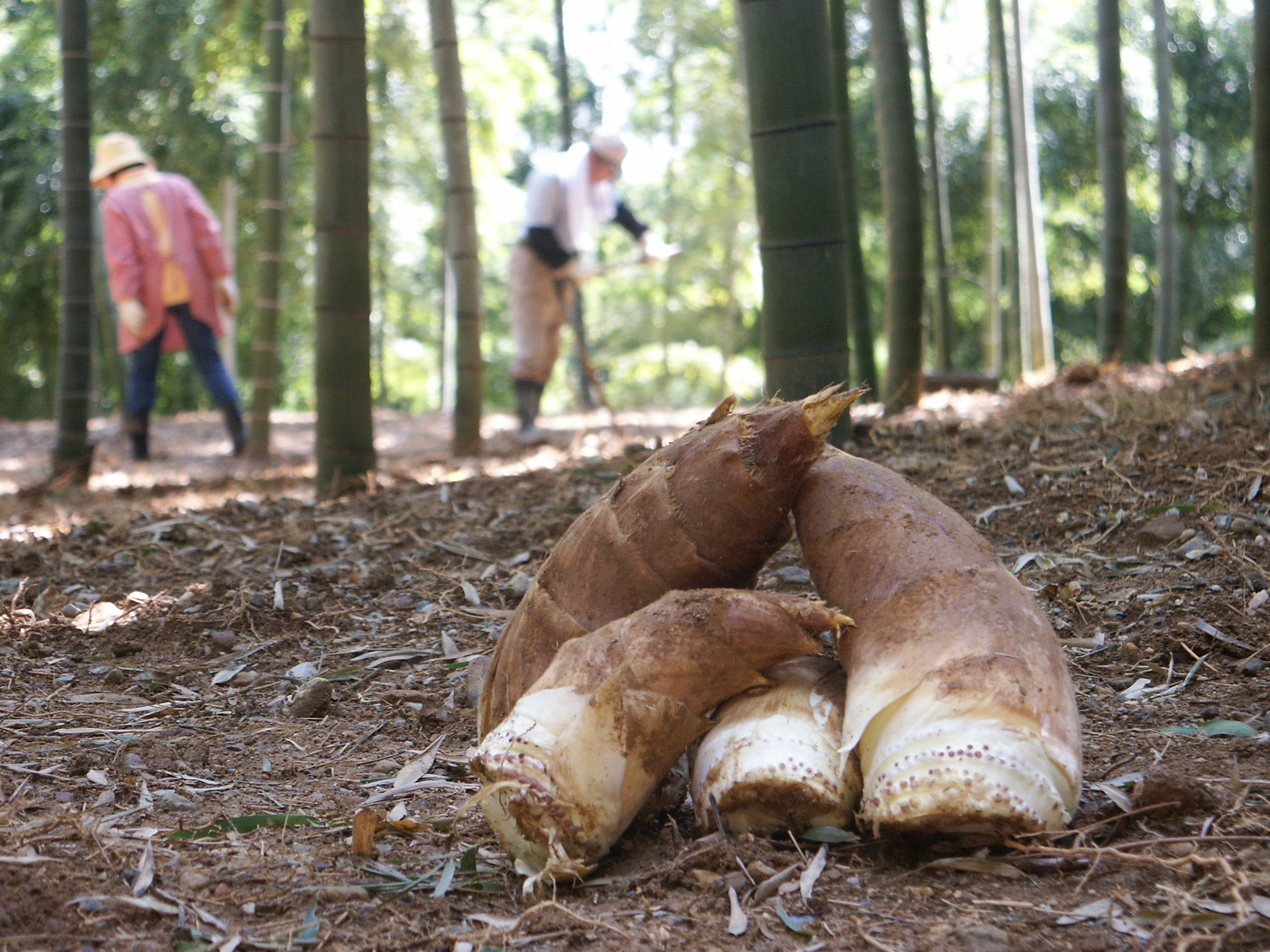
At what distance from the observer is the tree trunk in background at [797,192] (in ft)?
10.3

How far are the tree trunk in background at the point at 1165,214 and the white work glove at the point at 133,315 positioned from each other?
6.98m

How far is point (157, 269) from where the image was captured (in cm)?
617

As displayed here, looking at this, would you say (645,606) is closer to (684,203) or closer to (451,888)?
(451,888)

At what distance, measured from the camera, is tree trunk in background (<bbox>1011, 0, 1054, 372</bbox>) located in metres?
8.89

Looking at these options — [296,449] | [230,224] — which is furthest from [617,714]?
[230,224]

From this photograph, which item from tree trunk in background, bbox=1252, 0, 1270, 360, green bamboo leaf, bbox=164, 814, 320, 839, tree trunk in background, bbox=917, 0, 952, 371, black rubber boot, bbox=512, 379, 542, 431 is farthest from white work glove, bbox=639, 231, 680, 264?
green bamboo leaf, bbox=164, 814, 320, 839

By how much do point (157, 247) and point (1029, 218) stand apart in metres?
6.81

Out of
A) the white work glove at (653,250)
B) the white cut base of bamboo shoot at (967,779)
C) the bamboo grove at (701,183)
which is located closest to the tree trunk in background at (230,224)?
the bamboo grove at (701,183)

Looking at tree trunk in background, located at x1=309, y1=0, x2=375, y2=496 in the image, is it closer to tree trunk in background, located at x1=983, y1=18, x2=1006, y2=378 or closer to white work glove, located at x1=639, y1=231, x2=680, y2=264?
white work glove, located at x1=639, y1=231, x2=680, y2=264

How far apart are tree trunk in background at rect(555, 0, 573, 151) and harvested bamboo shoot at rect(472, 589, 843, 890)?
7.31 m

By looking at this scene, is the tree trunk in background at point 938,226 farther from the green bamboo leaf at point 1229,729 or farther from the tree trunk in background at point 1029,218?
the green bamboo leaf at point 1229,729

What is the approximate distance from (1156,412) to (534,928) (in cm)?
303

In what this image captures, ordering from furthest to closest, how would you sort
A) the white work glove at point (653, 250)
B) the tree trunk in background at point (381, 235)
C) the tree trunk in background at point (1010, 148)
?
the tree trunk in background at point (381, 235), the tree trunk in background at point (1010, 148), the white work glove at point (653, 250)

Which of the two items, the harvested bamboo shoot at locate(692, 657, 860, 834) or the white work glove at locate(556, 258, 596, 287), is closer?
the harvested bamboo shoot at locate(692, 657, 860, 834)
